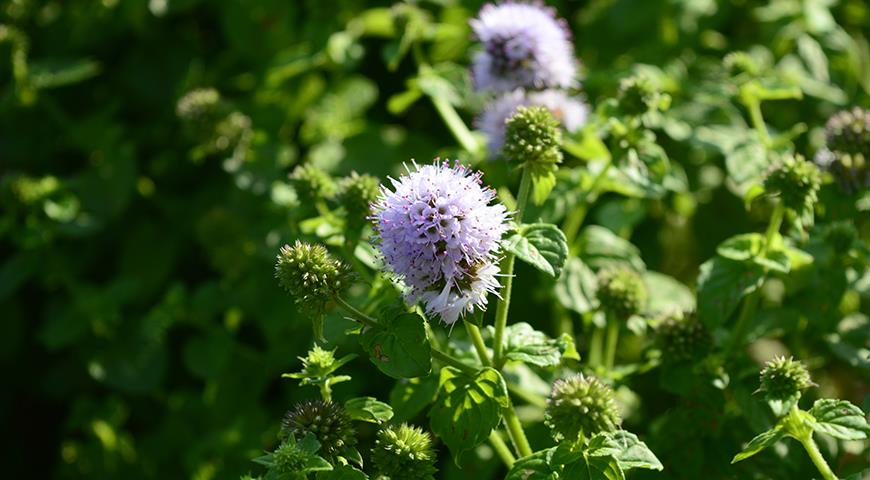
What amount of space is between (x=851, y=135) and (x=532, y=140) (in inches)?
43.8

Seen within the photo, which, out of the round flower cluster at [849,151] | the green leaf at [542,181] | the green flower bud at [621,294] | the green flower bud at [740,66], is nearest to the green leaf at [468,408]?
the green leaf at [542,181]

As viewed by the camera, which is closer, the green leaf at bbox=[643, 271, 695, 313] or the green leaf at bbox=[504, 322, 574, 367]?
the green leaf at bbox=[504, 322, 574, 367]

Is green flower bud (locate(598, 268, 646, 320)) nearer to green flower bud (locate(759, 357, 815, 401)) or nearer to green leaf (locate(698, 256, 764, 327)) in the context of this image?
green leaf (locate(698, 256, 764, 327))

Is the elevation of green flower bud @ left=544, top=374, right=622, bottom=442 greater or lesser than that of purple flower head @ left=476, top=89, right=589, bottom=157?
lesser

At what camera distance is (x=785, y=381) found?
6.27 feet

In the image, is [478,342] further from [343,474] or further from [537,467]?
[343,474]

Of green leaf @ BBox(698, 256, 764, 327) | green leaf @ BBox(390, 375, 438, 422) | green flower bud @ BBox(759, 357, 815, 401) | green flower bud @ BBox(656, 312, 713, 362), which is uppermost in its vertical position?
green leaf @ BBox(390, 375, 438, 422)

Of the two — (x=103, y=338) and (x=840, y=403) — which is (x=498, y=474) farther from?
(x=103, y=338)

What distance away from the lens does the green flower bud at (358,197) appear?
2277 millimetres

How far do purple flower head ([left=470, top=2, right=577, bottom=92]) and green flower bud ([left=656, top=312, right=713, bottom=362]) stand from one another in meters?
0.89

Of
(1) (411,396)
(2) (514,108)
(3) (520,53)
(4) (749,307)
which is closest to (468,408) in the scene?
(1) (411,396)

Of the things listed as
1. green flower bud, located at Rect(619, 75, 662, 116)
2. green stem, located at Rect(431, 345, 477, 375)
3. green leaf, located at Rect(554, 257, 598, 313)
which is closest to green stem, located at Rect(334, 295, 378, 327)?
green stem, located at Rect(431, 345, 477, 375)

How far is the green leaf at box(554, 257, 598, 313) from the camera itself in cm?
267

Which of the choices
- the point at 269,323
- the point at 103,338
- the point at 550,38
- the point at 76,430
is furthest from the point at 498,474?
the point at 76,430
